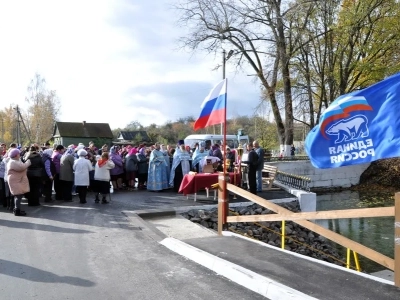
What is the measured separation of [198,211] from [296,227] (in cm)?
387

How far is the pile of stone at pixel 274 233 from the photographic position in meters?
11.2

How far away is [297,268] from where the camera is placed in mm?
5816

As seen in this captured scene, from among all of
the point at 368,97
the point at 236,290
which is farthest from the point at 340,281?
the point at 368,97

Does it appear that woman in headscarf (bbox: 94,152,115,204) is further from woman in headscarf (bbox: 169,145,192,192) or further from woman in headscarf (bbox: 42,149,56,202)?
woman in headscarf (bbox: 169,145,192,192)

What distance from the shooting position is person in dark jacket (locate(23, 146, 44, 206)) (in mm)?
11156

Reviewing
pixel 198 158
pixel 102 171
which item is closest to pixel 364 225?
pixel 198 158

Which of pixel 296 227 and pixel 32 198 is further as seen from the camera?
pixel 296 227

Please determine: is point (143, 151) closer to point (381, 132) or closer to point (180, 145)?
point (180, 145)

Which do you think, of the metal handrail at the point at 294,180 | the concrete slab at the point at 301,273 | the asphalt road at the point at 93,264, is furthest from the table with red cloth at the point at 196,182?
the metal handrail at the point at 294,180

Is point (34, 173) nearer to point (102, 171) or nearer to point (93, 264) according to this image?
point (102, 171)

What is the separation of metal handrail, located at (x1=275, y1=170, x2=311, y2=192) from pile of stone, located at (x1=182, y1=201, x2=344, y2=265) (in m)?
5.15

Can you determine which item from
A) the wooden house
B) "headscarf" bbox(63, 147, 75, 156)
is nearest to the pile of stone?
"headscarf" bbox(63, 147, 75, 156)

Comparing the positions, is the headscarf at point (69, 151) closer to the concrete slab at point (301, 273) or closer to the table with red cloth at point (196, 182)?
the table with red cloth at point (196, 182)

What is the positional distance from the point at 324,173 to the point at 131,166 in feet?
50.5
